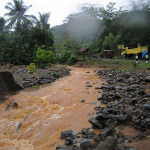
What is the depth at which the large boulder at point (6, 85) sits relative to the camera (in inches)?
260

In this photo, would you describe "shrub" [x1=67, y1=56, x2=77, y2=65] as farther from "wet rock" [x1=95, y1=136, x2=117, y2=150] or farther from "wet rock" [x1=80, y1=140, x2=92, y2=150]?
"wet rock" [x1=95, y1=136, x2=117, y2=150]

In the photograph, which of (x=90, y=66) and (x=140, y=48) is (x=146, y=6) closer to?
(x=140, y=48)

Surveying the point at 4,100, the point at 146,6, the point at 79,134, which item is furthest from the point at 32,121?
the point at 146,6

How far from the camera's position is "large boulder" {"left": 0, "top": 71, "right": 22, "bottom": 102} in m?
6.59

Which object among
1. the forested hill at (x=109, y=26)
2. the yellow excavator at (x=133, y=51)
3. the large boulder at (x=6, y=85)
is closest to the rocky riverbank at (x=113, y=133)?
the large boulder at (x=6, y=85)

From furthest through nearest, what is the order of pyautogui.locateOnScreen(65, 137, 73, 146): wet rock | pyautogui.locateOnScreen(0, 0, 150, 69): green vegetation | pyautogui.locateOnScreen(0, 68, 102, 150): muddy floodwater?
pyautogui.locateOnScreen(0, 0, 150, 69): green vegetation
pyautogui.locateOnScreen(0, 68, 102, 150): muddy floodwater
pyautogui.locateOnScreen(65, 137, 73, 146): wet rock

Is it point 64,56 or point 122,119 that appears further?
point 64,56

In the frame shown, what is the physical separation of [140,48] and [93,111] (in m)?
13.6

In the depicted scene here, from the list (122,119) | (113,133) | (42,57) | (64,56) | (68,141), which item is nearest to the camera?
(68,141)

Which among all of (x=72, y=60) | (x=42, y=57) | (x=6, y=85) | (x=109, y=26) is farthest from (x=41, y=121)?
(x=109, y=26)

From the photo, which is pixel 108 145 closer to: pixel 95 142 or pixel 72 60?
pixel 95 142

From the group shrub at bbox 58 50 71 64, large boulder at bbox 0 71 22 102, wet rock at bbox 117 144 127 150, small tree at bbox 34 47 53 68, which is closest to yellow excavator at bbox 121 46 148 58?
shrub at bbox 58 50 71 64

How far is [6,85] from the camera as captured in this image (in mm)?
7035

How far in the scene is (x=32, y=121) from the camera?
424 centimetres
